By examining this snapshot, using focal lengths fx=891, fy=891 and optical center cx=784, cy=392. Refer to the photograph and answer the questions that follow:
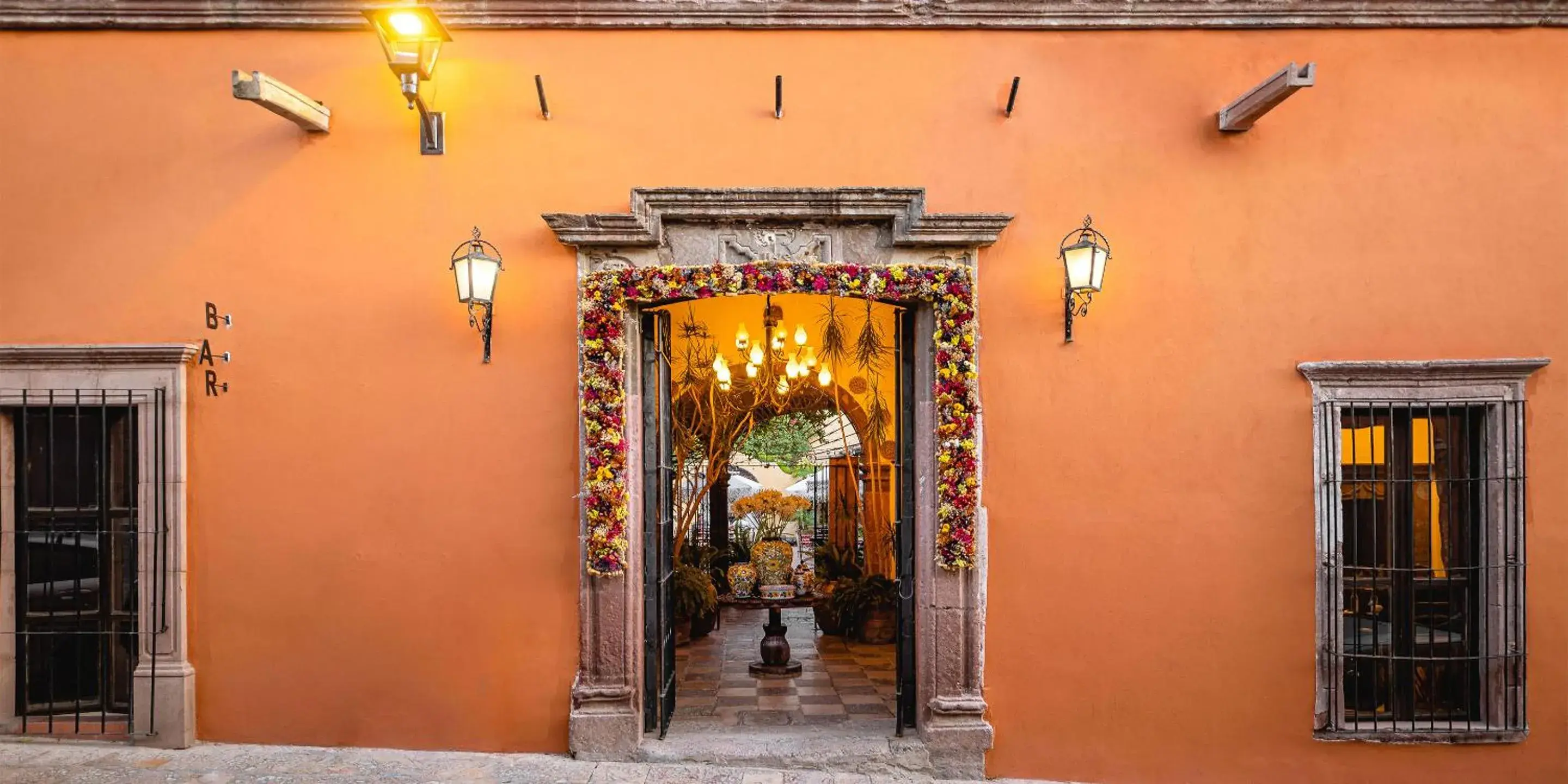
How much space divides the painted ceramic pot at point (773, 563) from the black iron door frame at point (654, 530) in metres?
1.99

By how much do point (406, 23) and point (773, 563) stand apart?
457 cm

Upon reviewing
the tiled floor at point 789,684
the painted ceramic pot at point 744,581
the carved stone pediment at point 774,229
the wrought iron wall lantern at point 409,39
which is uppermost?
the wrought iron wall lantern at point 409,39

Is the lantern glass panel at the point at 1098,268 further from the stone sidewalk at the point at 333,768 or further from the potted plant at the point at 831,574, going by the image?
the potted plant at the point at 831,574

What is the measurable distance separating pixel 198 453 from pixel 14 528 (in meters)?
1.11

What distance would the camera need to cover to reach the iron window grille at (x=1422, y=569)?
15.4 ft

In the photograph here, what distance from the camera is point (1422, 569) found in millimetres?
4656

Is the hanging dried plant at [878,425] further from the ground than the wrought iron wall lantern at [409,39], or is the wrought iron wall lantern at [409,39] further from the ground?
the wrought iron wall lantern at [409,39]

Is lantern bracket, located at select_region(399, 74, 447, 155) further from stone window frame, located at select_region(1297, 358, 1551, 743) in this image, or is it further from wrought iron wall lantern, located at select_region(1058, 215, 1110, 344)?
stone window frame, located at select_region(1297, 358, 1551, 743)

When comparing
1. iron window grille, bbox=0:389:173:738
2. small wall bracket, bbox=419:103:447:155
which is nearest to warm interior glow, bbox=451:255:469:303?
small wall bracket, bbox=419:103:447:155

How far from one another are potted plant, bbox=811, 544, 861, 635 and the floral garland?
3291 millimetres

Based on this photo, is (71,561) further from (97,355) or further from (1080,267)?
(1080,267)

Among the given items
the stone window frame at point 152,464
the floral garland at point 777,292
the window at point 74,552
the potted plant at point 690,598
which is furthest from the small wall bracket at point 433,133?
the potted plant at point 690,598

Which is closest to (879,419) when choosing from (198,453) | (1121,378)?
(1121,378)

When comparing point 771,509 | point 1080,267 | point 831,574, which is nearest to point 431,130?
point 1080,267
